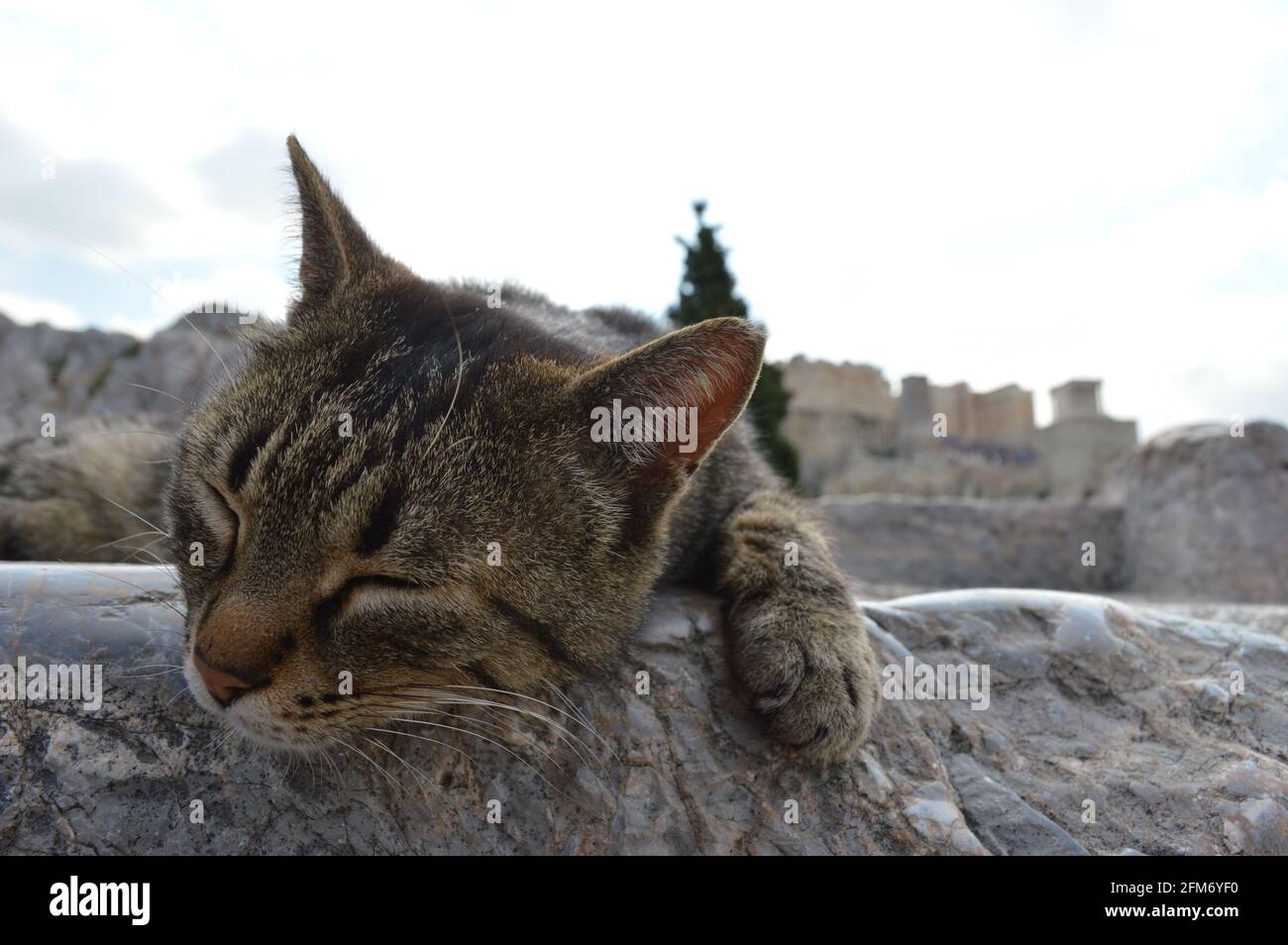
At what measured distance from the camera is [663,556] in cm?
Result: 239

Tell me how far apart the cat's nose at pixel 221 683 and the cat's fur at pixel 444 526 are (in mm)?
16

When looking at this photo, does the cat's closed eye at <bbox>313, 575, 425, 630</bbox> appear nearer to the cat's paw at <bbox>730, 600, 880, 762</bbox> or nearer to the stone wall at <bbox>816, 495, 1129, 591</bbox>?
the cat's paw at <bbox>730, 600, 880, 762</bbox>

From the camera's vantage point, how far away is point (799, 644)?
7.06ft

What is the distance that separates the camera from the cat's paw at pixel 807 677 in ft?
6.58

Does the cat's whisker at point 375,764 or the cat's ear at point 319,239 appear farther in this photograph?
the cat's ear at point 319,239

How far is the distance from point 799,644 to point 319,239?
6.31ft

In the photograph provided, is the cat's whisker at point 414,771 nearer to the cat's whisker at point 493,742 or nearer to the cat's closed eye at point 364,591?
the cat's whisker at point 493,742

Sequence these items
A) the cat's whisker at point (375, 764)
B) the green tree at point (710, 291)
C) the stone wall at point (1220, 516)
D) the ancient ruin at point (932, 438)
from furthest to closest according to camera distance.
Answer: the ancient ruin at point (932, 438) → the green tree at point (710, 291) → the stone wall at point (1220, 516) → the cat's whisker at point (375, 764)

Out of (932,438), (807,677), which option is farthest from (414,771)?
(932,438)

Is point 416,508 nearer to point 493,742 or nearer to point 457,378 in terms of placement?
point 457,378

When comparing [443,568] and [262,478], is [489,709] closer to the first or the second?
[443,568]

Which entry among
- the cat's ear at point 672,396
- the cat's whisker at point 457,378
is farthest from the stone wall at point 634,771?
the cat's whisker at point 457,378

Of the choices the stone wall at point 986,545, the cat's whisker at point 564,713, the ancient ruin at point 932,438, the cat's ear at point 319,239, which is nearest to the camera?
the cat's whisker at point 564,713
